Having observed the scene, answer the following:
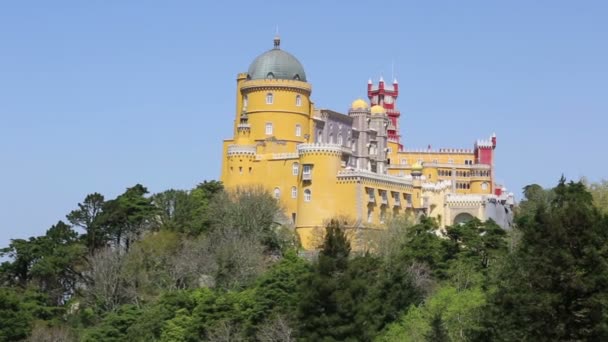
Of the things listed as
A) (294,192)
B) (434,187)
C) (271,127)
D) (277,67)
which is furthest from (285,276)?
(434,187)

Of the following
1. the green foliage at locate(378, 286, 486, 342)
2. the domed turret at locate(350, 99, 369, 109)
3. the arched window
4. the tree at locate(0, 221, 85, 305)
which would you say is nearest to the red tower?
the domed turret at locate(350, 99, 369, 109)

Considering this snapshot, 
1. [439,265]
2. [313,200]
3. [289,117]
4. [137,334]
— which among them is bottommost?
[137,334]

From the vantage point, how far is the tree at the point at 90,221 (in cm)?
7950

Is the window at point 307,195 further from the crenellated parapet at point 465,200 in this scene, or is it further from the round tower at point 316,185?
the crenellated parapet at point 465,200

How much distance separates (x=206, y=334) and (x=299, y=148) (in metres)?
28.0

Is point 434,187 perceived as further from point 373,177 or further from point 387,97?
point 387,97

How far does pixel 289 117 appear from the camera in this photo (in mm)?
90875

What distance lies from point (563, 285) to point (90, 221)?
46421mm

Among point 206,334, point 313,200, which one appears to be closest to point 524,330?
point 206,334

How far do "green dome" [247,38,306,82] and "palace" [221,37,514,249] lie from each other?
75 mm

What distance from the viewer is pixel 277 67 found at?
9144 cm

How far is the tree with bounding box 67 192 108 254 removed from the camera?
261 feet

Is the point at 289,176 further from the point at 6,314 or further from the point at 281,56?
the point at 6,314

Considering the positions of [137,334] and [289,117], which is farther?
[289,117]
